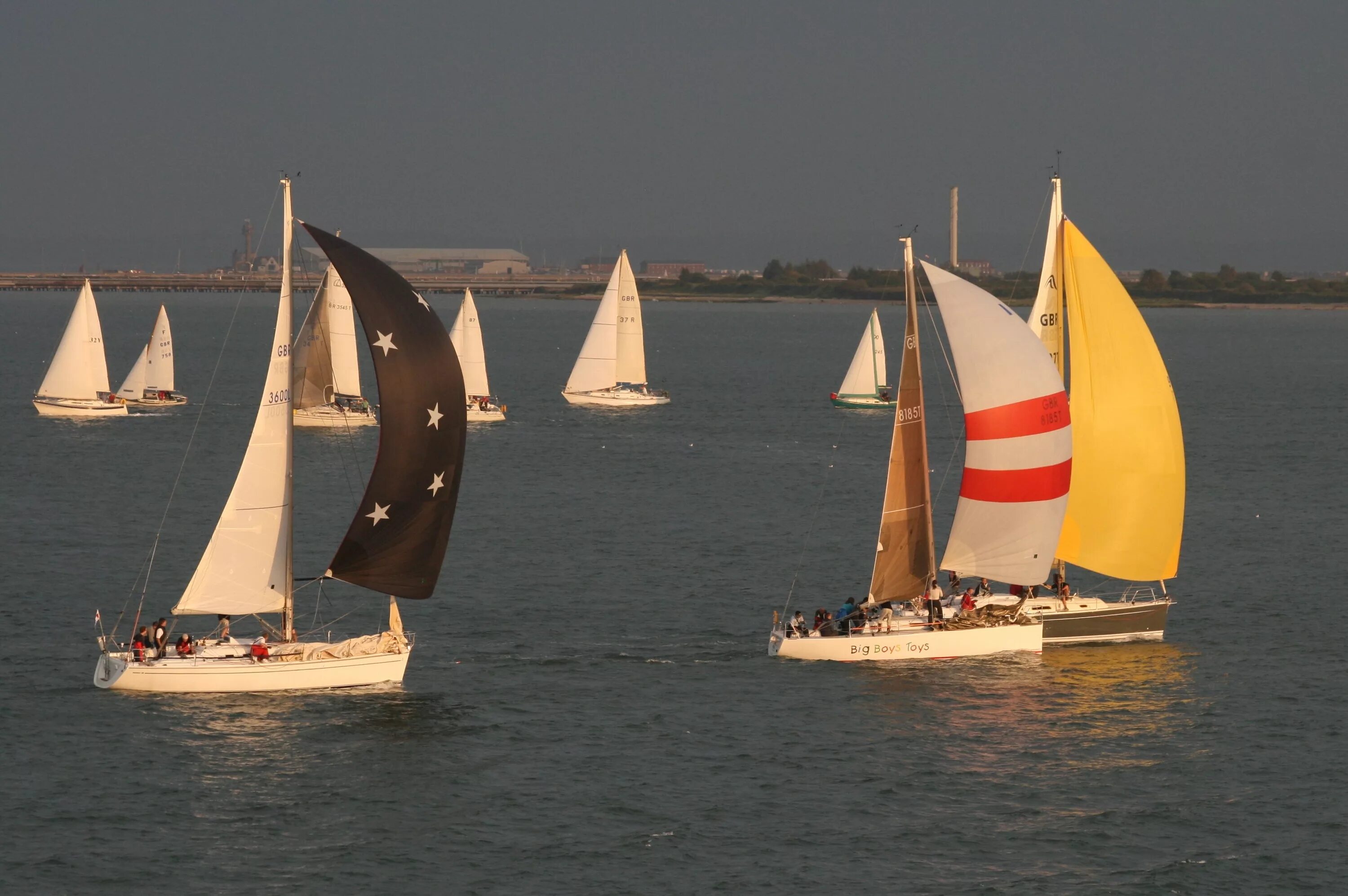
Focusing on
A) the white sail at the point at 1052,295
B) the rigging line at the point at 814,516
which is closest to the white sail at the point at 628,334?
the rigging line at the point at 814,516

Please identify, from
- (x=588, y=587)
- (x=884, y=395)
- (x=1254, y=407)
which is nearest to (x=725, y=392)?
(x=884, y=395)

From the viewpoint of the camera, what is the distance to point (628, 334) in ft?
389

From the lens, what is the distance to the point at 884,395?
11988 centimetres

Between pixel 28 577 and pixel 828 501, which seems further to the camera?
pixel 828 501

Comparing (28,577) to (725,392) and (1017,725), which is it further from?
(725,392)

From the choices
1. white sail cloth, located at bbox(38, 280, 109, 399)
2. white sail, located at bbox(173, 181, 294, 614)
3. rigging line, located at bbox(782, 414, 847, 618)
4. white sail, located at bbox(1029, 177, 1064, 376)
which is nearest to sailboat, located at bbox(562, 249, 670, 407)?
rigging line, located at bbox(782, 414, 847, 618)

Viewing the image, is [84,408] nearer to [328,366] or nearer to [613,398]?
[328,366]

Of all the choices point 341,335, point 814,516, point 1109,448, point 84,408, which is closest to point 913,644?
point 1109,448

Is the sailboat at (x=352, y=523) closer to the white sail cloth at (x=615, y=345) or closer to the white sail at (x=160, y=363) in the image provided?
the white sail at (x=160, y=363)

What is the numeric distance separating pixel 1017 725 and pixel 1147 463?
11578 millimetres

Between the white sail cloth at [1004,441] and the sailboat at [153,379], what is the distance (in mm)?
74764

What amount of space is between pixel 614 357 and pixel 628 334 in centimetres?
188

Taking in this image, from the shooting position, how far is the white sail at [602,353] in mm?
117125

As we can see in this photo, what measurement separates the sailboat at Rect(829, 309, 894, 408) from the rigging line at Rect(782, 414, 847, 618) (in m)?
6.38
